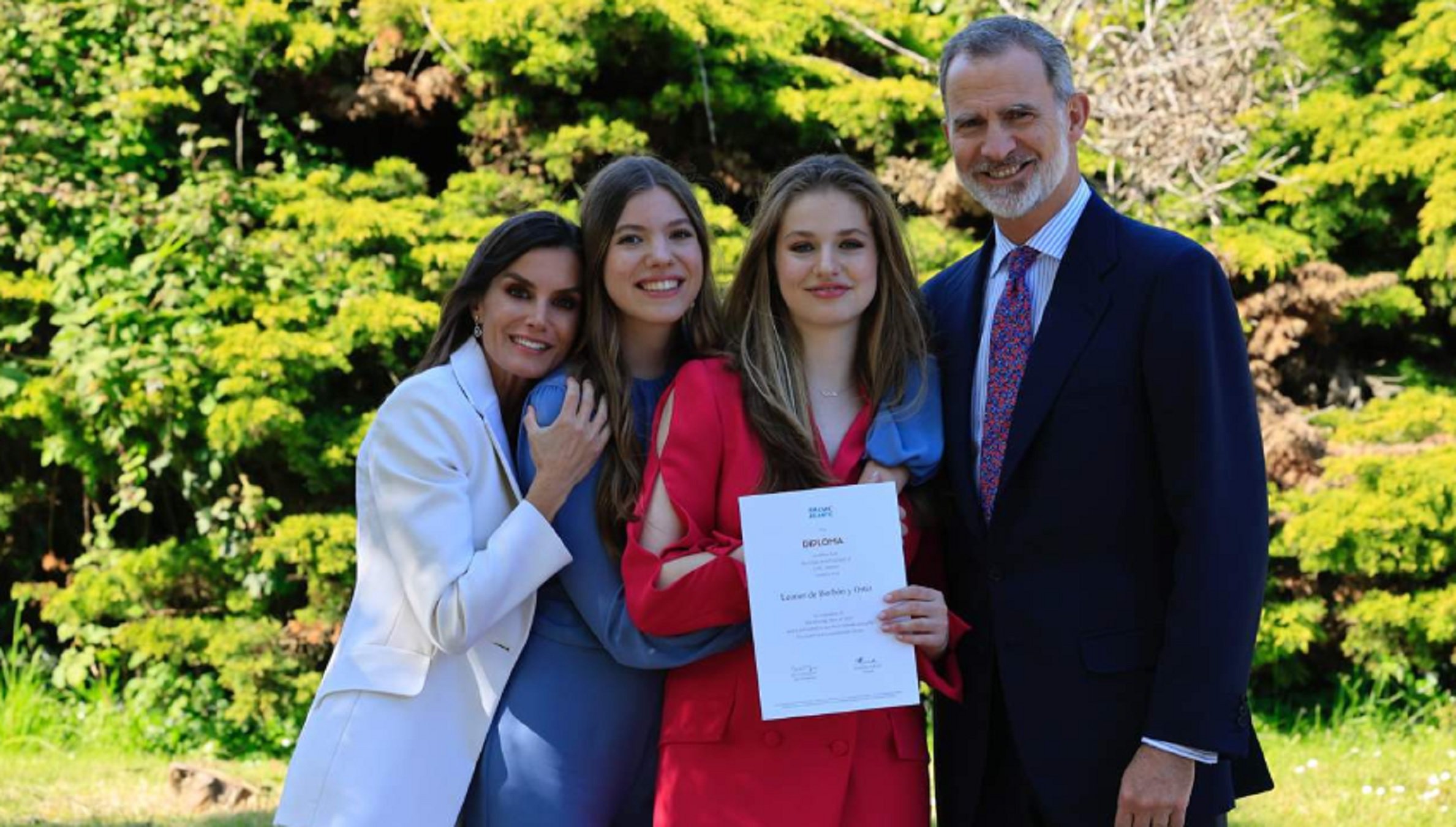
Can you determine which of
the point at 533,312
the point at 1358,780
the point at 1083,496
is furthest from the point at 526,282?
the point at 1358,780

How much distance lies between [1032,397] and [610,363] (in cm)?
101

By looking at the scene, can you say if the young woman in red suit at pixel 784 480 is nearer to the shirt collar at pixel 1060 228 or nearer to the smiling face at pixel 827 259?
the smiling face at pixel 827 259

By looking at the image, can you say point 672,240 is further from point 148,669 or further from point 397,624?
point 148,669

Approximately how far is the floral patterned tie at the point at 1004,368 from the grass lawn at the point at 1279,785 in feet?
12.1

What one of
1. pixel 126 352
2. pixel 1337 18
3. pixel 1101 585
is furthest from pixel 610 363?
pixel 1337 18

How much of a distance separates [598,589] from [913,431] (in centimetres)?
78

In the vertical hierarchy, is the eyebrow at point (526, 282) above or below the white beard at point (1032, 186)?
below

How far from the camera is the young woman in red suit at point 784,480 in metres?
3.12

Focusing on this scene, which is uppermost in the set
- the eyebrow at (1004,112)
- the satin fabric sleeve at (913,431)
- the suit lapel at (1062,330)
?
the eyebrow at (1004,112)

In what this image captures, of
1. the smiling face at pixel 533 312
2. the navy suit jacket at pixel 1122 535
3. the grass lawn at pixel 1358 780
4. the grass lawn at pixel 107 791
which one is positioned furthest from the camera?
the grass lawn at pixel 107 791

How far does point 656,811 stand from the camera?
3234mm

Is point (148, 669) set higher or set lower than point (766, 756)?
lower

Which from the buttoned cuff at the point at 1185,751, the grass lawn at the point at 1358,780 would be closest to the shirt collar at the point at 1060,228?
the buttoned cuff at the point at 1185,751

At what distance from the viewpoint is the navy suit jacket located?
295 centimetres
